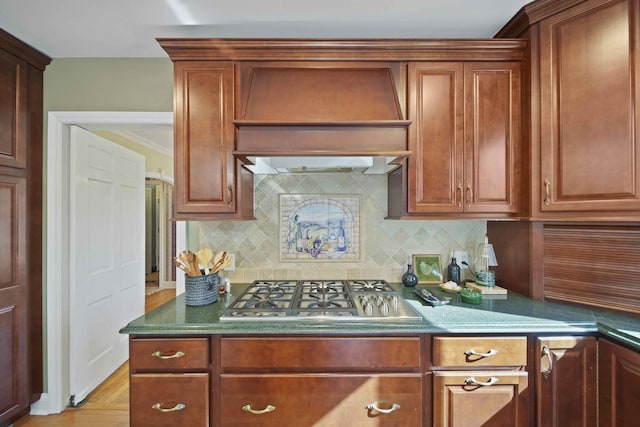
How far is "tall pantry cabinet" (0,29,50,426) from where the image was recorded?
193 centimetres

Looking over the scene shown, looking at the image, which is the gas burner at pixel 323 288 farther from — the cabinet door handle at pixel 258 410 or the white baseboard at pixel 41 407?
the white baseboard at pixel 41 407

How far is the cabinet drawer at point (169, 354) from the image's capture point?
1450 mm

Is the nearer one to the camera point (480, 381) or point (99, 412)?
point (480, 381)

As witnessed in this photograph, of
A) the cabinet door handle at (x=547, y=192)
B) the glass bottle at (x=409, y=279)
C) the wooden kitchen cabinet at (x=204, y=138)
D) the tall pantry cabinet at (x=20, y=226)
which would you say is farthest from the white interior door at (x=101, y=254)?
the cabinet door handle at (x=547, y=192)

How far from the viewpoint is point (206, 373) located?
1.46 meters

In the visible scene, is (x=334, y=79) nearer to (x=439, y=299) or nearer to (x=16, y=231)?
(x=439, y=299)

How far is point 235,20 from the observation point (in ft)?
5.84

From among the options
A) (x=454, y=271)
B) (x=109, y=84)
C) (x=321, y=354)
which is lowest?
(x=321, y=354)

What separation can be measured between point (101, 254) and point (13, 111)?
1.19m

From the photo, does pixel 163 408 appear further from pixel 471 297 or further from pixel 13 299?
pixel 471 297

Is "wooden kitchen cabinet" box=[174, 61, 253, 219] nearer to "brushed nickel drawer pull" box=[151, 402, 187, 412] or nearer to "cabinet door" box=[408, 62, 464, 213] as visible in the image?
"brushed nickel drawer pull" box=[151, 402, 187, 412]

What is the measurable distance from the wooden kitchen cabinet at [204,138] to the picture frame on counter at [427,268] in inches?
55.1

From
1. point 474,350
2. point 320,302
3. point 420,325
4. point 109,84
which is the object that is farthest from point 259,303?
point 109,84

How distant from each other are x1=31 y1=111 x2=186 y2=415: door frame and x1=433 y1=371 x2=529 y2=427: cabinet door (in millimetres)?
2404
